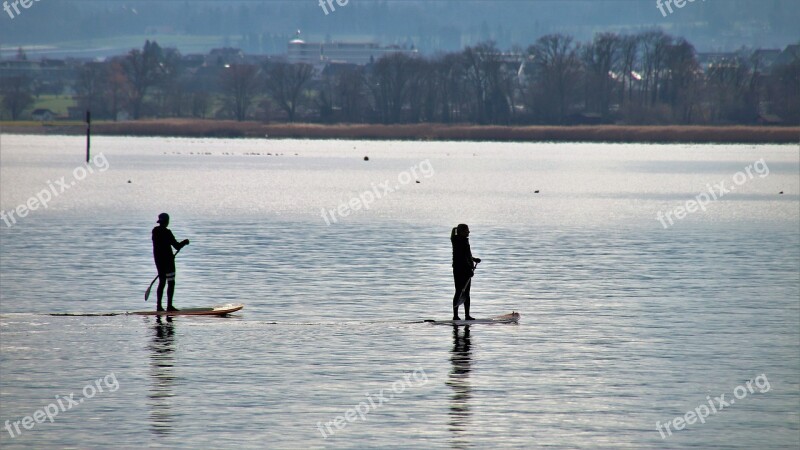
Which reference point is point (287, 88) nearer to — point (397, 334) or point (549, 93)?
point (549, 93)

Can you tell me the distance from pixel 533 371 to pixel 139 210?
4915cm

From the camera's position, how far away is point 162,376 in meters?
22.0

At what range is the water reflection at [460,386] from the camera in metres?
18.5

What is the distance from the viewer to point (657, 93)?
189625mm

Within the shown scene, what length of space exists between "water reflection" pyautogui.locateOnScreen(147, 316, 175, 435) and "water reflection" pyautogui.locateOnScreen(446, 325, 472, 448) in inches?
162

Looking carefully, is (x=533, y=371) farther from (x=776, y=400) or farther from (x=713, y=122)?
(x=713, y=122)

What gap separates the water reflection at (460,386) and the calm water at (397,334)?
6cm

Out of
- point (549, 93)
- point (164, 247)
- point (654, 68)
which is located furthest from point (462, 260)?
point (654, 68)

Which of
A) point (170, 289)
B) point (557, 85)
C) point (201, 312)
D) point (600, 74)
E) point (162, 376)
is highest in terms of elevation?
point (600, 74)

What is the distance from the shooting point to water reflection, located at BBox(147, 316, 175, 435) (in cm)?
1892

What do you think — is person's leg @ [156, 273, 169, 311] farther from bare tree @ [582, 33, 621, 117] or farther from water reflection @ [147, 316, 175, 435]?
bare tree @ [582, 33, 621, 117]

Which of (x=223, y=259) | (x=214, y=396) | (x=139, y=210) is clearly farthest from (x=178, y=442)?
(x=139, y=210)

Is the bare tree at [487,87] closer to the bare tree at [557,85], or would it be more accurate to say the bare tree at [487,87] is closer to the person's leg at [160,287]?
the bare tree at [557,85]

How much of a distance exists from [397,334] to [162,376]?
628 centimetres
